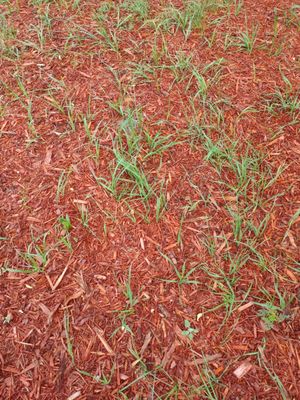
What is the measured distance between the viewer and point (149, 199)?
1910 mm

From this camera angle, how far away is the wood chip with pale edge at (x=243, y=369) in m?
1.49

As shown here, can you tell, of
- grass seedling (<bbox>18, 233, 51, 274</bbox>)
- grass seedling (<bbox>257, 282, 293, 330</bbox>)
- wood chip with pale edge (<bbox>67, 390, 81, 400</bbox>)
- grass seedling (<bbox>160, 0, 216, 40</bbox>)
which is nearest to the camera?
wood chip with pale edge (<bbox>67, 390, 81, 400</bbox>)

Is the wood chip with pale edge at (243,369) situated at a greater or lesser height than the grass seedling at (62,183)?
lesser

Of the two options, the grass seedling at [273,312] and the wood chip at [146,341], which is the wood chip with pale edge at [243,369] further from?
the wood chip at [146,341]

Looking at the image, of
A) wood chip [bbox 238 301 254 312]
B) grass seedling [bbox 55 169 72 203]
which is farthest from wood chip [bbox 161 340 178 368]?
grass seedling [bbox 55 169 72 203]

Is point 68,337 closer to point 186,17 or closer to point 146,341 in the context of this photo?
point 146,341

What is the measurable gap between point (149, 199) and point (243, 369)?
0.89 meters

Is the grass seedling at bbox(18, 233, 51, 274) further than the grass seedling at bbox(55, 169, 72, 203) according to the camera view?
No

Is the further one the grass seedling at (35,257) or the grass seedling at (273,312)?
the grass seedling at (35,257)

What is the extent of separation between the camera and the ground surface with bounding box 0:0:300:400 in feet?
5.02

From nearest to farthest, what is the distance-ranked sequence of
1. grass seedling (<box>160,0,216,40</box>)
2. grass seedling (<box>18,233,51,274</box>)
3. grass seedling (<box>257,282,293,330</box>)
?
1. grass seedling (<box>257,282,293,330</box>)
2. grass seedling (<box>18,233,51,274</box>)
3. grass seedling (<box>160,0,216,40</box>)

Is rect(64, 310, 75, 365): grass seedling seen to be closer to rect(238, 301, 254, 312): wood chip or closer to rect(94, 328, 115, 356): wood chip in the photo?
rect(94, 328, 115, 356): wood chip

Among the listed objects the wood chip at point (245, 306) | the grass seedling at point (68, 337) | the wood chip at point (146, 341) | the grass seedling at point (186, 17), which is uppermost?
the grass seedling at point (186, 17)

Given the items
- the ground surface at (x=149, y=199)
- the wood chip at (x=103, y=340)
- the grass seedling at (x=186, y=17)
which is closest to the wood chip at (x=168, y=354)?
the ground surface at (x=149, y=199)
